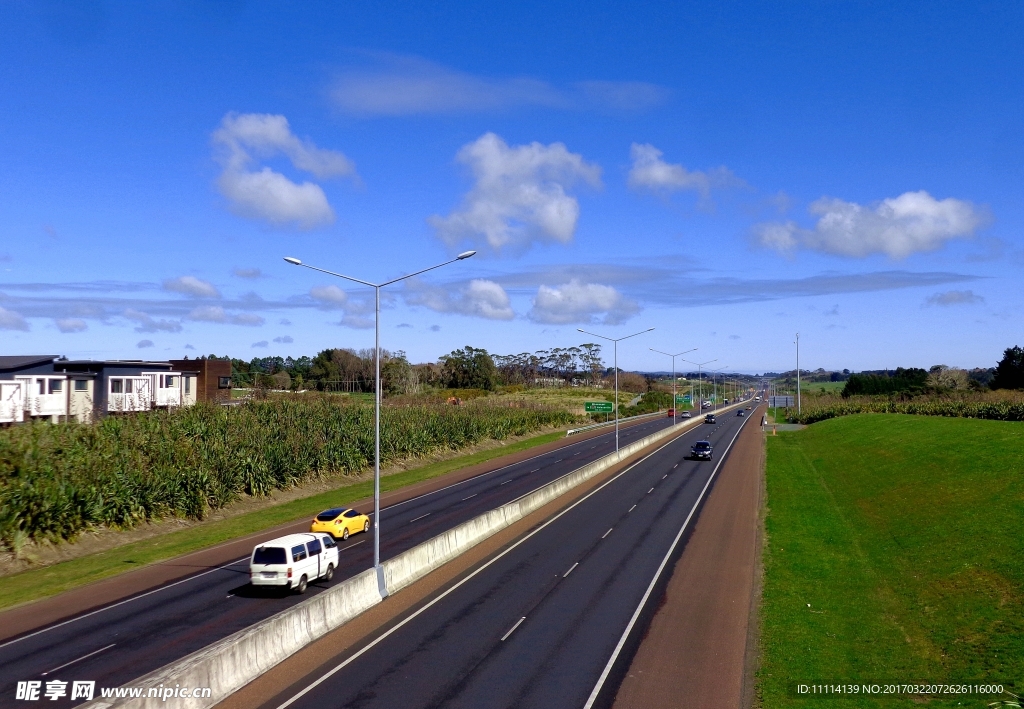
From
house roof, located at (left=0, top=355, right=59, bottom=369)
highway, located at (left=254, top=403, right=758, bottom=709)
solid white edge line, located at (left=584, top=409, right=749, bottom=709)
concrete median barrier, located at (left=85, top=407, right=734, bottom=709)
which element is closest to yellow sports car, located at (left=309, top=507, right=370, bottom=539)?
concrete median barrier, located at (left=85, top=407, right=734, bottom=709)

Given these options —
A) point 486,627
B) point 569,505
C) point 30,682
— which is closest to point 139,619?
point 30,682

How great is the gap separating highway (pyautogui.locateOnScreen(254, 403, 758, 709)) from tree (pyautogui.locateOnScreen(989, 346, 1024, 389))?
343 ft

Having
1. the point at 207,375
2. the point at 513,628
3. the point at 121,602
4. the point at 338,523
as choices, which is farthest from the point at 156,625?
the point at 207,375

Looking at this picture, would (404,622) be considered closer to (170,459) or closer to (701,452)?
(170,459)

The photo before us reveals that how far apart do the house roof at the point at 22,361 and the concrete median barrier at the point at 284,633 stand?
42.8 metres

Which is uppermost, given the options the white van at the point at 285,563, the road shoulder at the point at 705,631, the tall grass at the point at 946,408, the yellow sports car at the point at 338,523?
the tall grass at the point at 946,408

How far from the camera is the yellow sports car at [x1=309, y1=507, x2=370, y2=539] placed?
35750mm

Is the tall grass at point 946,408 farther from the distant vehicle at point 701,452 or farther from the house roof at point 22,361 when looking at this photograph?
the house roof at point 22,361

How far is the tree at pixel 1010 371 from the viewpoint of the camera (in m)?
117

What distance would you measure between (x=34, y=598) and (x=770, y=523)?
107 ft

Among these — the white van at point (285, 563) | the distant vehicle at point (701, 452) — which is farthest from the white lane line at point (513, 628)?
the distant vehicle at point (701, 452)

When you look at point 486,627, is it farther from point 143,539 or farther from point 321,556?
point 143,539

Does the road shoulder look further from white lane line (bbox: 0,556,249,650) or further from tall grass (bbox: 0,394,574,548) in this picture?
tall grass (bbox: 0,394,574,548)

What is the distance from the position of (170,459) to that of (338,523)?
45.3 feet
